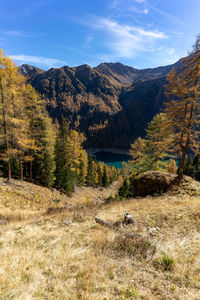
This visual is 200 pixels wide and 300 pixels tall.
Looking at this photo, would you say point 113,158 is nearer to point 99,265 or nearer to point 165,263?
point 165,263

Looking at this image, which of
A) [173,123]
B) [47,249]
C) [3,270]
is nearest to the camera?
[3,270]

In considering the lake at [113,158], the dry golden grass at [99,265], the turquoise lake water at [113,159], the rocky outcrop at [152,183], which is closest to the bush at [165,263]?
the dry golden grass at [99,265]

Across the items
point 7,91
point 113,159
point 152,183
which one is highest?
point 7,91

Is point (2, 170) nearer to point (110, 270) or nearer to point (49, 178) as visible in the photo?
point (49, 178)

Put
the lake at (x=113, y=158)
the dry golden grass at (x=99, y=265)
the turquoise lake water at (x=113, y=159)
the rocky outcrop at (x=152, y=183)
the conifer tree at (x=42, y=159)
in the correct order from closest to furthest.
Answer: the dry golden grass at (x=99, y=265), the rocky outcrop at (x=152, y=183), the conifer tree at (x=42, y=159), the lake at (x=113, y=158), the turquoise lake water at (x=113, y=159)

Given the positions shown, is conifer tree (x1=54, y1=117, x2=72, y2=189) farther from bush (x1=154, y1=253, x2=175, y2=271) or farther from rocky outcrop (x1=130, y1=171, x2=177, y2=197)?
bush (x1=154, y1=253, x2=175, y2=271)

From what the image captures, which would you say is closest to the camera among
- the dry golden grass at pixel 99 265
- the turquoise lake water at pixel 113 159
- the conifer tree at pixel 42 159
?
the dry golden grass at pixel 99 265

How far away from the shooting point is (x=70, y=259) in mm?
3664

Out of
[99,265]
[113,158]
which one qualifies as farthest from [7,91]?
[113,158]

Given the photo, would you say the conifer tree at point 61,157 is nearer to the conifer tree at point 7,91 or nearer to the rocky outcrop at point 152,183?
the conifer tree at point 7,91

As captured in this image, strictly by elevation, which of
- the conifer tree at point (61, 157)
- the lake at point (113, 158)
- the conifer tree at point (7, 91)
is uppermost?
the conifer tree at point (7, 91)

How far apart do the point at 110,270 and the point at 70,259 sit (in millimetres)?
1141

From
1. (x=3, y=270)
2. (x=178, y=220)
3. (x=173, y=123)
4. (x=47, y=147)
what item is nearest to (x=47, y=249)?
(x=3, y=270)

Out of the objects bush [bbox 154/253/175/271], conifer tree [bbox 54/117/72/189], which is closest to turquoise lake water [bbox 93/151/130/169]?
conifer tree [bbox 54/117/72/189]
